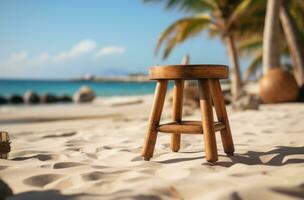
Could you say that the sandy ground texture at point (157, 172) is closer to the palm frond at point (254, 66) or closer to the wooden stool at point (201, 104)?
the wooden stool at point (201, 104)

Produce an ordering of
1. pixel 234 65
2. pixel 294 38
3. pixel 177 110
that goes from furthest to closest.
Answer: pixel 234 65
pixel 294 38
pixel 177 110

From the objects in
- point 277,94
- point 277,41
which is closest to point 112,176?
point 277,94

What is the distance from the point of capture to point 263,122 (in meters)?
4.71

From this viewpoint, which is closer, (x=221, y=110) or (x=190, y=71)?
(x=190, y=71)

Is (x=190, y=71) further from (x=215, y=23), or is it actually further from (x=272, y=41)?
(x=215, y=23)

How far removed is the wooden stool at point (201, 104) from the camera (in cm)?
234

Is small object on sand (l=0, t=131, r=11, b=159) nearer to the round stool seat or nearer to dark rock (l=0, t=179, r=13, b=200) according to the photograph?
dark rock (l=0, t=179, r=13, b=200)

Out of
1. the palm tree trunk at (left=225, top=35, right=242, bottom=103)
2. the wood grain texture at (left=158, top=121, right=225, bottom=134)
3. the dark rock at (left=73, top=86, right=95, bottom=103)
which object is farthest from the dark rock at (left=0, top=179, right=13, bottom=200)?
the dark rock at (left=73, top=86, right=95, bottom=103)

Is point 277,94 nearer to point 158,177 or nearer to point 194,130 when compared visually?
point 194,130

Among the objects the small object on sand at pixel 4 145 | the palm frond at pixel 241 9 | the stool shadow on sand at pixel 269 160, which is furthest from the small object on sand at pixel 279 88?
the small object on sand at pixel 4 145

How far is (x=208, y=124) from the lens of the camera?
2.36m

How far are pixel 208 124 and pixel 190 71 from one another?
0.37 meters

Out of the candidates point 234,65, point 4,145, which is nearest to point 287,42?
point 234,65

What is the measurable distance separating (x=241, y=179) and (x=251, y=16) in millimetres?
11016
